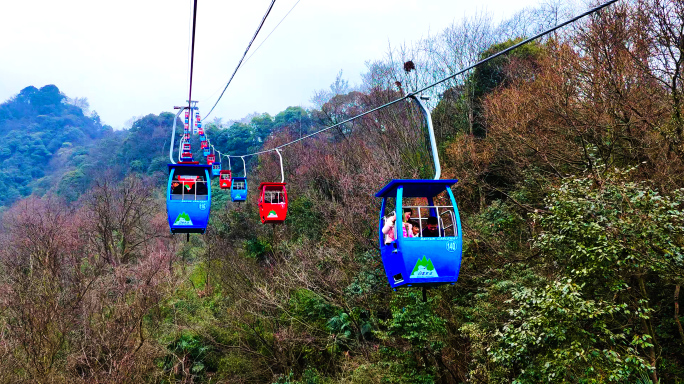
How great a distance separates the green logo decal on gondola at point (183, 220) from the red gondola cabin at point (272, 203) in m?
4.26

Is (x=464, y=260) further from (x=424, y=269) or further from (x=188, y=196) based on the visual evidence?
(x=424, y=269)

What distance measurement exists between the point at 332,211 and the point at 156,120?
45526 millimetres

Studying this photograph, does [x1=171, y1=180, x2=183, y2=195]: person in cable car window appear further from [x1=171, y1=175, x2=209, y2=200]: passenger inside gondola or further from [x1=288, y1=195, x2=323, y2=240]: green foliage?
[x1=288, y1=195, x2=323, y2=240]: green foliage

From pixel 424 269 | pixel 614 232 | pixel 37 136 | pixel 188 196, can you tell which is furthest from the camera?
pixel 37 136

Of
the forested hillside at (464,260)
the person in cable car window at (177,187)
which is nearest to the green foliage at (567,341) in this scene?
the forested hillside at (464,260)

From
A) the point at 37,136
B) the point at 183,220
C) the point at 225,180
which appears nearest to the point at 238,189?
the point at 225,180

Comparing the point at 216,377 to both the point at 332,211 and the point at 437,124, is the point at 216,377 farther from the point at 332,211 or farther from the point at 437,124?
the point at 437,124

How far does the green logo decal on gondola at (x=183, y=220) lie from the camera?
9.78 m

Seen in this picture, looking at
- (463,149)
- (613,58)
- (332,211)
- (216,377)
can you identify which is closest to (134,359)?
(216,377)

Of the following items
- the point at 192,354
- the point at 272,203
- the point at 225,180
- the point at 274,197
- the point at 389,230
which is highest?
the point at 225,180

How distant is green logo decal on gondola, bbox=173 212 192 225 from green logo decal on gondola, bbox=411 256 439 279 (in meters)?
5.25

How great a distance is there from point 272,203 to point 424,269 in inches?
333

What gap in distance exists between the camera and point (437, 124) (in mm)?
22016

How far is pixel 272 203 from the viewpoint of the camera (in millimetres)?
14141
